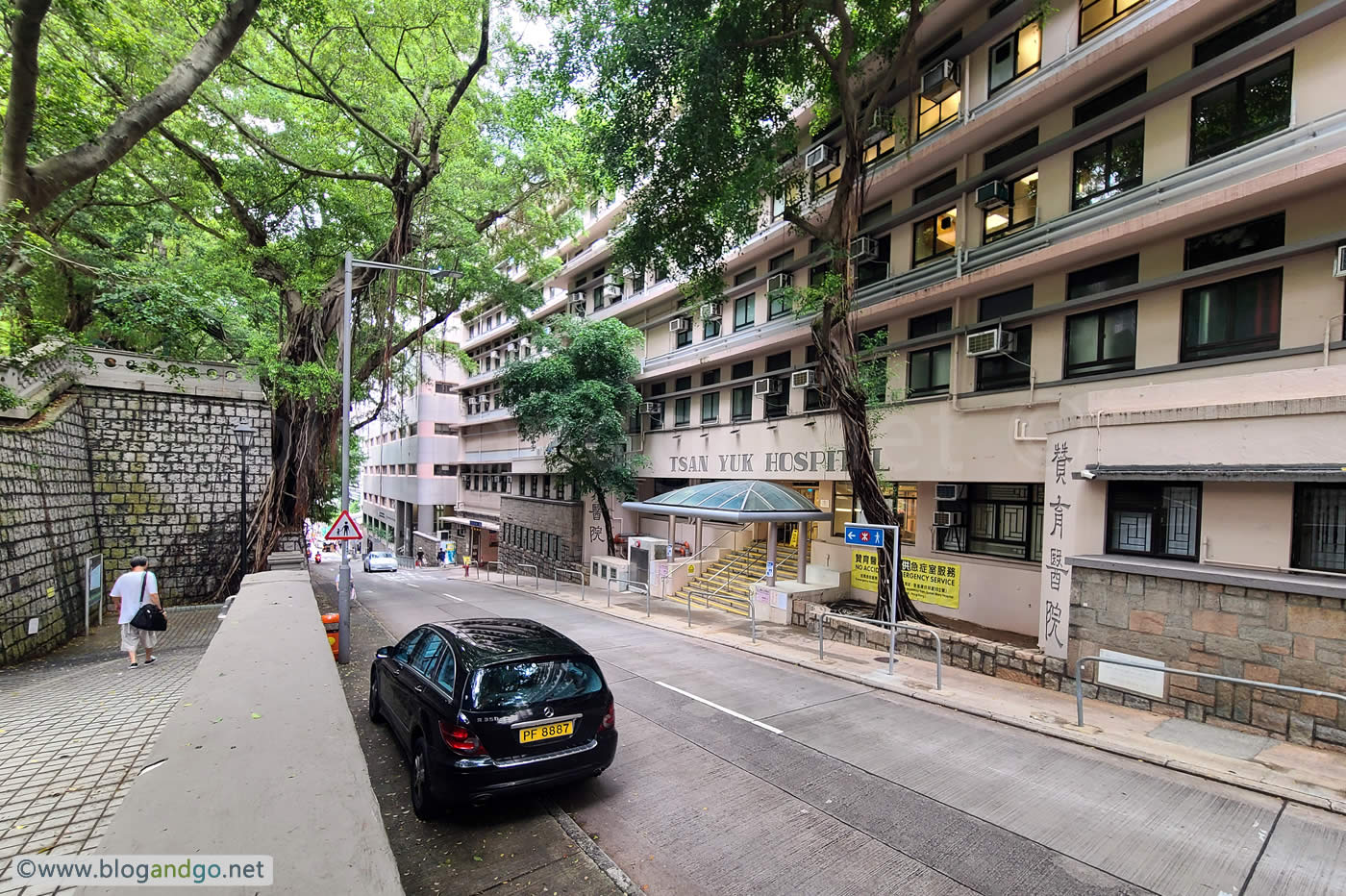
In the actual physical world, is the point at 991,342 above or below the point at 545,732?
above

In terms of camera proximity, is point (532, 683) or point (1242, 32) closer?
point (532, 683)

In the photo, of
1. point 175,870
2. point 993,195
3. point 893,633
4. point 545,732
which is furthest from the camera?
point 993,195

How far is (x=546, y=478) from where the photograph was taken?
30.8 metres

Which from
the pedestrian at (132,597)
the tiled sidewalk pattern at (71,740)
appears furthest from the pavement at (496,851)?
the pedestrian at (132,597)

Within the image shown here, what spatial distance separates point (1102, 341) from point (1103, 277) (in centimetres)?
120

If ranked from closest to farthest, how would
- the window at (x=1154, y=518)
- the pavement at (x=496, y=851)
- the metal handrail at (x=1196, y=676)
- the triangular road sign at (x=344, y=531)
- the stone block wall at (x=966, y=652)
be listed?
the pavement at (x=496, y=851) → the metal handrail at (x=1196, y=676) → the window at (x=1154, y=518) → the stone block wall at (x=966, y=652) → the triangular road sign at (x=344, y=531)

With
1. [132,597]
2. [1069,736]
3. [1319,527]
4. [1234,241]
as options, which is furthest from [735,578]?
[132,597]

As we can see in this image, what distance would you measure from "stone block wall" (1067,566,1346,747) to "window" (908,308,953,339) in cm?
671

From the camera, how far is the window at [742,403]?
62.9ft

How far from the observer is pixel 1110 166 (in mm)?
10688

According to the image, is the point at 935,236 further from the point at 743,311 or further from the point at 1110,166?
the point at 743,311

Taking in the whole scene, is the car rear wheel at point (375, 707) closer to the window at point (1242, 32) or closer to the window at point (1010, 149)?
the window at point (1010, 149)

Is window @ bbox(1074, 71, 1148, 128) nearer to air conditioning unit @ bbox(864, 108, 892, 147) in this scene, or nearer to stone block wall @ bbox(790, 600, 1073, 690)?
air conditioning unit @ bbox(864, 108, 892, 147)

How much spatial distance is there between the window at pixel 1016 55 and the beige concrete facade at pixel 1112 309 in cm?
7
